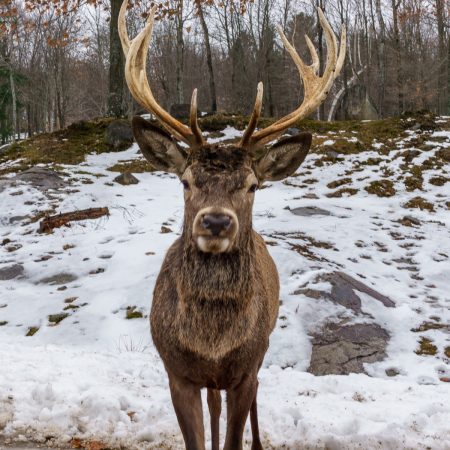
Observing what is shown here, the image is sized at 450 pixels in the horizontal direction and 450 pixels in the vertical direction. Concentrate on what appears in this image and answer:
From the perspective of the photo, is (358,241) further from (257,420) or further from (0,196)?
(0,196)

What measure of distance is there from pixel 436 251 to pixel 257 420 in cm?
605

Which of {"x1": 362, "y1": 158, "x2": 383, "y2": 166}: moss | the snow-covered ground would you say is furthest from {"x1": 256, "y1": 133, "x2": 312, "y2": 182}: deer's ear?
{"x1": 362, "y1": 158, "x2": 383, "y2": 166}: moss

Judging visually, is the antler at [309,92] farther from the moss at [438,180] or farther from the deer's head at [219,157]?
the moss at [438,180]

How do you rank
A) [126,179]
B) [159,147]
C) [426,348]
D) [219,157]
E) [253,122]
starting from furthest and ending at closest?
[126,179]
[426,348]
[159,147]
[253,122]
[219,157]

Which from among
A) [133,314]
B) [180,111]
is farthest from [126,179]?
[133,314]

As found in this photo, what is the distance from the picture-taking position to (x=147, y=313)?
251 inches

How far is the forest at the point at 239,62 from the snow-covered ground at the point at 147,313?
900 cm

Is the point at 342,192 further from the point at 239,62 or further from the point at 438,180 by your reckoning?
the point at 239,62

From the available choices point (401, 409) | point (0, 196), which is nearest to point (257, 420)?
point (401, 409)

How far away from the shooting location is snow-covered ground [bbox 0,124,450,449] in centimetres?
393

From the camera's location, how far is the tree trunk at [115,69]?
1683cm

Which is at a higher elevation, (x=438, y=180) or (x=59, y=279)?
(x=438, y=180)

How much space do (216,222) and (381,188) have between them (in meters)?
10.5

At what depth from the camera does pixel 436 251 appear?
8.79 meters
